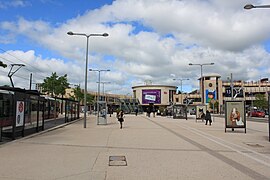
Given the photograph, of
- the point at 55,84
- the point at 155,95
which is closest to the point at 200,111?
the point at 55,84

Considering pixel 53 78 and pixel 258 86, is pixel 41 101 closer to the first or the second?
pixel 53 78

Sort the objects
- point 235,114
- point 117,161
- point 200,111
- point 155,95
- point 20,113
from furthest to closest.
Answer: point 155,95 < point 200,111 < point 235,114 < point 20,113 < point 117,161

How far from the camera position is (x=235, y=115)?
21062 mm

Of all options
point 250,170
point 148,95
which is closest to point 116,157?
point 250,170

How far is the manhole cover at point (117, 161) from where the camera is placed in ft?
28.6

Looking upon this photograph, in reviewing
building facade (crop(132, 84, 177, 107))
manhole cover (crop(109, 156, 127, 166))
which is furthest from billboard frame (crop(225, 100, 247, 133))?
building facade (crop(132, 84, 177, 107))

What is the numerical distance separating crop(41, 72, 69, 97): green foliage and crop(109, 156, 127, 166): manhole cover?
1808 inches

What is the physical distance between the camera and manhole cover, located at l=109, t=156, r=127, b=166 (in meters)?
8.72

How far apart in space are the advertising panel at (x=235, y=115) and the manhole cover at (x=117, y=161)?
1313cm

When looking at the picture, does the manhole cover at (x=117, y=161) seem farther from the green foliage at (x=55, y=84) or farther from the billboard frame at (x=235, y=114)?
the green foliage at (x=55, y=84)

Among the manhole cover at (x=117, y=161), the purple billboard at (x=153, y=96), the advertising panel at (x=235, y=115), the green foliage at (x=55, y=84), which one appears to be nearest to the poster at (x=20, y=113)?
the manhole cover at (x=117, y=161)

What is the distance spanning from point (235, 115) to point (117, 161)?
14.0 meters

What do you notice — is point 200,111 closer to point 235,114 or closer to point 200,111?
point 200,111

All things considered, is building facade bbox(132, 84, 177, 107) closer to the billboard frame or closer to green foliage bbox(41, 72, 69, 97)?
green foliage bbox(41, 72, 69, 97)
